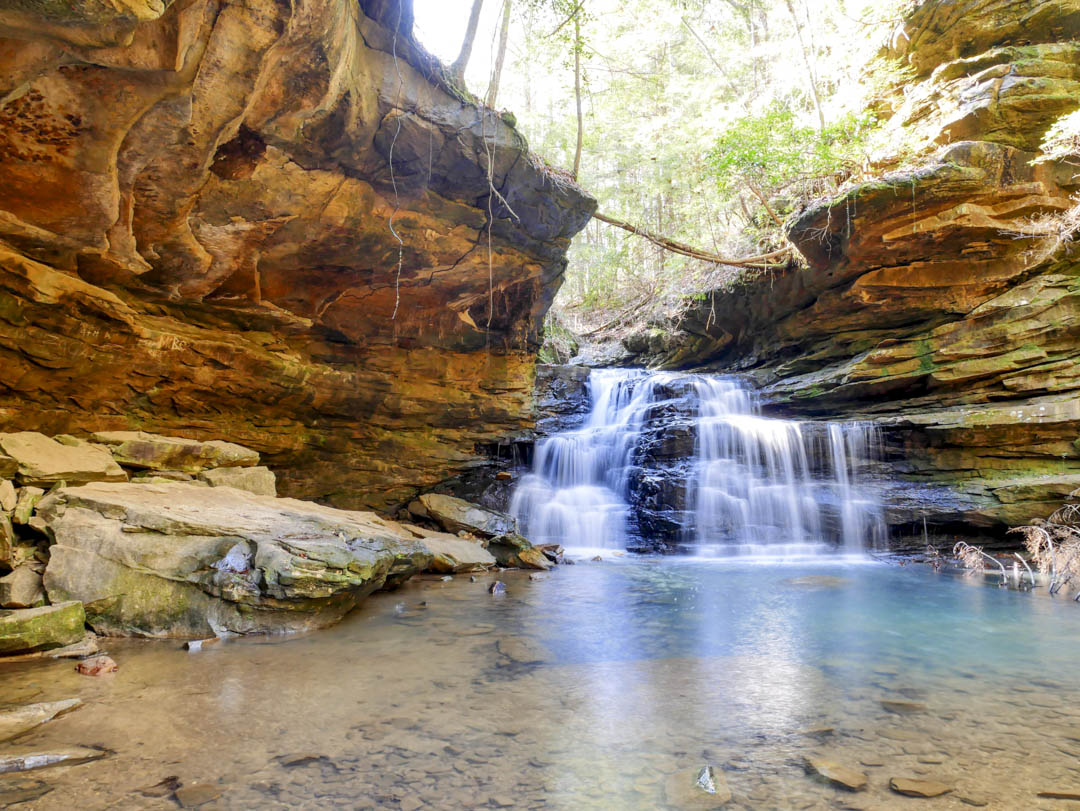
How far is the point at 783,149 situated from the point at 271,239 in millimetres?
9001

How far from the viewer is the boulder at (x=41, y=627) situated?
367cm

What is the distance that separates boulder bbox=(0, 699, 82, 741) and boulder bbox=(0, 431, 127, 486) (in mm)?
3378

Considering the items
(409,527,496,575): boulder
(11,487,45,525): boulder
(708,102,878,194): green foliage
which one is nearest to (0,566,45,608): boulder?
(11,487,45,525): boulder

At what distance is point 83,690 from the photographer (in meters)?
3.26

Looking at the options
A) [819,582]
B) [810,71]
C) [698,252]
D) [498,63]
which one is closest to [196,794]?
[819,582]

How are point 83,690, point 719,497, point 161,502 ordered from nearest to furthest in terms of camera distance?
point 83,690, point 161,502, point 719,497

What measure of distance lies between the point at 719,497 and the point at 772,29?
546 inches

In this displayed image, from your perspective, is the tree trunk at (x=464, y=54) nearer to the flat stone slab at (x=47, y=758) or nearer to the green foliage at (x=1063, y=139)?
the flat stone slab at (x=47, y=758)

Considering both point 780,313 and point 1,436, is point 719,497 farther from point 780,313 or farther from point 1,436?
point 1,436

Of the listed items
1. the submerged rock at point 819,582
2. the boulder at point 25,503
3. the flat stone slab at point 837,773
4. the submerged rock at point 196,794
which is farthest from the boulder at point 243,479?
the submerged rock at point 819,582

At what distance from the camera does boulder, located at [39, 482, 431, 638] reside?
4434 mm

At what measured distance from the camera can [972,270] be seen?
10539mm

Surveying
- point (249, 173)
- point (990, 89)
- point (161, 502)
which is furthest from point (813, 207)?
point (161, 502)

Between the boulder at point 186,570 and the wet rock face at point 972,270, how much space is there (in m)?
9.91
